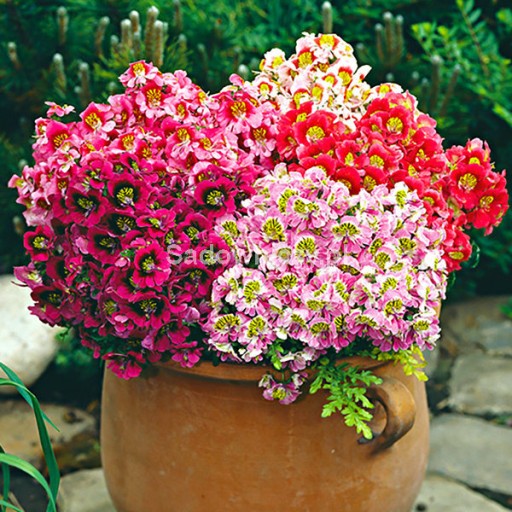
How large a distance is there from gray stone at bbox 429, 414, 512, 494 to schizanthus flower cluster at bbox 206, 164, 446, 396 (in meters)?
1.07

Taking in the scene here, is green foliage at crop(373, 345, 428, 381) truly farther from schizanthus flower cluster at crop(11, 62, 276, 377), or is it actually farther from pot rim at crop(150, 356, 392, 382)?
schizanthus flower cluster at crop(11, 62, 276, 377)

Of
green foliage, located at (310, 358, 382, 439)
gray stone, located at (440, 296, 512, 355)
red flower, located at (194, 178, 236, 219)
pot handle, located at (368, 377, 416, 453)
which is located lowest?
gray stone, located at (440, 296, 512, 355)

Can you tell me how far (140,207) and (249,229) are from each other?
0.19 m

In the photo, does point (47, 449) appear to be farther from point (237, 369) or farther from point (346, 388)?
point (346, 388)

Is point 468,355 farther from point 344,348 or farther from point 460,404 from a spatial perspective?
point 344,348

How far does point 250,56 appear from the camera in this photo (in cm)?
323

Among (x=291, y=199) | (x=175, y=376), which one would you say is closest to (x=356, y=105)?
(x=291, y=199)

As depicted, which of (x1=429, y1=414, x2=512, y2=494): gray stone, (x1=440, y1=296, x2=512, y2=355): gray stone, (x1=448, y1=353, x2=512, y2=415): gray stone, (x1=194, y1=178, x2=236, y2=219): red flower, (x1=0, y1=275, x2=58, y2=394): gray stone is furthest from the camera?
Answer: (x1=440, y1=296, x2=512, y2=355): gray stone

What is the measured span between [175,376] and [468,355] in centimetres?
177

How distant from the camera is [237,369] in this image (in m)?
1.53

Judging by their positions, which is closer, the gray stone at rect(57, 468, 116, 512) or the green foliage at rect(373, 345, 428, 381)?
the green foliage at rect(373, 345, 428, 381)

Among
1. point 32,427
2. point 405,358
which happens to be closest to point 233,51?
point 32,427

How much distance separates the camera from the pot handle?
1545 millimetres

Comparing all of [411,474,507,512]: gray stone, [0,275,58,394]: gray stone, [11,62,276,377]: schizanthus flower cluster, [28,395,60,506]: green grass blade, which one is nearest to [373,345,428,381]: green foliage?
[11,62,276,377]: schizanthus flower cluster
